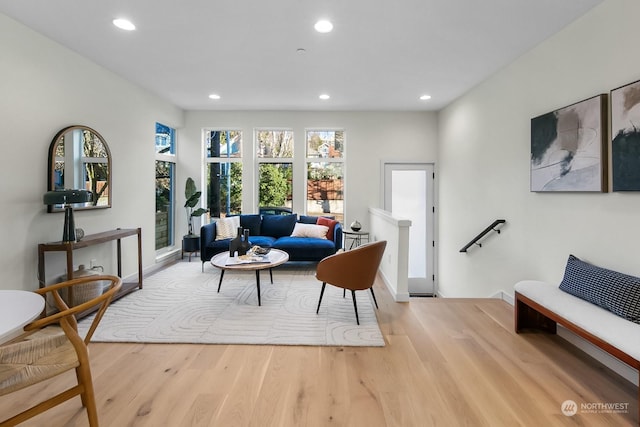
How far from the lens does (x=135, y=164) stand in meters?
4.36

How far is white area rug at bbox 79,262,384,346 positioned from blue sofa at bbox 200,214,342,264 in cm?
53

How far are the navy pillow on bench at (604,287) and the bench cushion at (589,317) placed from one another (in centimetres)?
4

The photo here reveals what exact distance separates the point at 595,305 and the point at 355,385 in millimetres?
1762

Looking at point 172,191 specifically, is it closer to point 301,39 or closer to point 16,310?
point 301,39

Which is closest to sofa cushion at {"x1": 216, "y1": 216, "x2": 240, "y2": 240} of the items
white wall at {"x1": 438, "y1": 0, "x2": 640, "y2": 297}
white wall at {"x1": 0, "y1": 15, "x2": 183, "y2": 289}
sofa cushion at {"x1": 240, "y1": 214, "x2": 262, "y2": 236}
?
sofa cushion at {"x1": 240, "y1": 214, "x2": 262, "y2": 236}

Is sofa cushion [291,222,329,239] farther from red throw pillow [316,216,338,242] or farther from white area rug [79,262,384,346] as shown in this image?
white area rug [79,262,384,346]

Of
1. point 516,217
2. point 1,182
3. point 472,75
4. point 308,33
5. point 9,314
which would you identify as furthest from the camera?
point 472,75

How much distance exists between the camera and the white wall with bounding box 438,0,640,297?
2246 millimetres

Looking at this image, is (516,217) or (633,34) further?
(516,217)

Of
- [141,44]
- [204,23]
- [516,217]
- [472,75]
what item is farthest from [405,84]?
[141,44]

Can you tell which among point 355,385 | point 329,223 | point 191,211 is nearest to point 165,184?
point 191,211

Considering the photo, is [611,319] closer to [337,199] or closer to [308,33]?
[308,33]

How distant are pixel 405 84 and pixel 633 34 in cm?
237

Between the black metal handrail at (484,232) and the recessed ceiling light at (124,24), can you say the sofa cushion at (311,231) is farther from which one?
the recessed ceiling light at (124,24)
